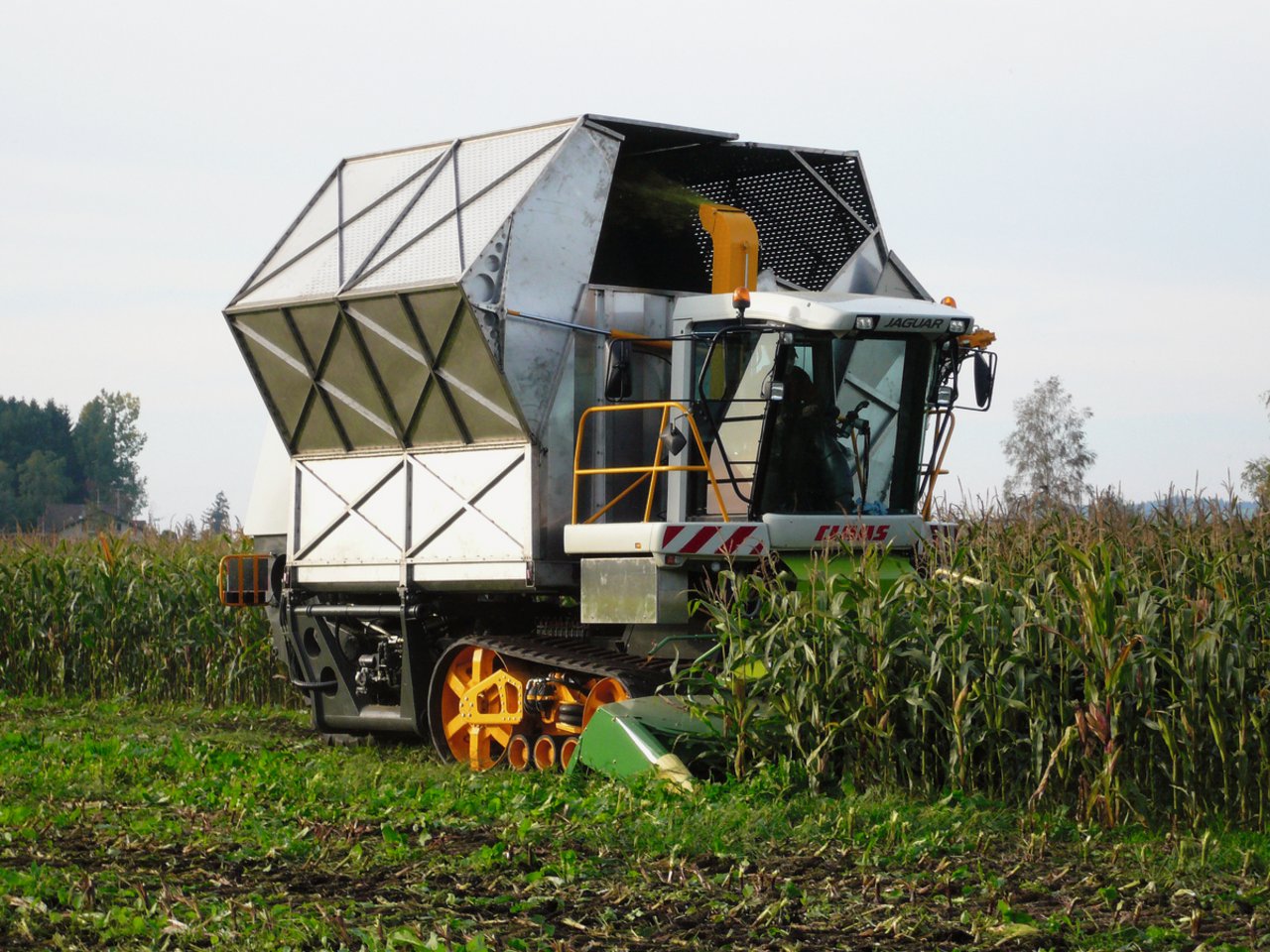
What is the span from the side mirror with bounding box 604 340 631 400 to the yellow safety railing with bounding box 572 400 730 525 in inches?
3.9

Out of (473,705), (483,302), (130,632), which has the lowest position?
(473,705)

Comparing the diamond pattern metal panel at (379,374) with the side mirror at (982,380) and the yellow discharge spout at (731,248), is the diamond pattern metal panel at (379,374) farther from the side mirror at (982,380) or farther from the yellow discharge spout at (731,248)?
the side mirror at (982,380)

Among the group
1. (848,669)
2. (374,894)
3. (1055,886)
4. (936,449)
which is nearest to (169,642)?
(936,449)

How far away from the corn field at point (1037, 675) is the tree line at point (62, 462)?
6706cm

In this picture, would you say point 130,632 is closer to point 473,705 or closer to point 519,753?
point 473,705

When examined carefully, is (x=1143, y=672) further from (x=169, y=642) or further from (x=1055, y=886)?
(x=169, y=642)

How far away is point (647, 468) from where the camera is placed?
34.1 ft

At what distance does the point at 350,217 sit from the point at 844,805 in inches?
A: 264

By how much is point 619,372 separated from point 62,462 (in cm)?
7328

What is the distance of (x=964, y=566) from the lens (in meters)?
9.15

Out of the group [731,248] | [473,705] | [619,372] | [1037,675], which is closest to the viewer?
[1037,675]

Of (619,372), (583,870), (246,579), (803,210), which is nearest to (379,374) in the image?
(619,372)

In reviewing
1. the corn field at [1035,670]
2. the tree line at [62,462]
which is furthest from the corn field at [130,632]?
the tree line at [62,462]

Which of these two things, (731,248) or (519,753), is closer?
(519,753)
